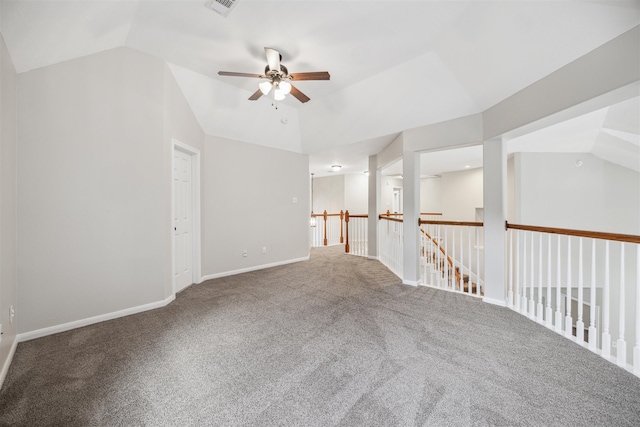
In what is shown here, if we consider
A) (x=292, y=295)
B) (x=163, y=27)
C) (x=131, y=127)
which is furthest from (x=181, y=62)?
(x=292, y=295)

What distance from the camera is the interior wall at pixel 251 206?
4.14m

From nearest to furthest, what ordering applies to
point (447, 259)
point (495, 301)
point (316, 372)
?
point (316, 372) < point (495, 301) < point (447, 259)

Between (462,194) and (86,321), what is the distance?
898 cm

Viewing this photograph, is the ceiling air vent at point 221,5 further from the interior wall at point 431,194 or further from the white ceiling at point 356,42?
the interior wall at point 431,194

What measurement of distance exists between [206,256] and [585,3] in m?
5.08

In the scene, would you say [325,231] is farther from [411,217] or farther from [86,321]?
[86,321]

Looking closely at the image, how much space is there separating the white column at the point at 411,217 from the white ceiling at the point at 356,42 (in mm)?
609

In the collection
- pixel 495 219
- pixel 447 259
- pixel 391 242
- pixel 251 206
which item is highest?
pixel 251 206

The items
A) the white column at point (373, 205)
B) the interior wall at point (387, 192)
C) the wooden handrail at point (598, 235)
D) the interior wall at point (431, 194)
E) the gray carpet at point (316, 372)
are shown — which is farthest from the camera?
the interior wall at point (431, 194)

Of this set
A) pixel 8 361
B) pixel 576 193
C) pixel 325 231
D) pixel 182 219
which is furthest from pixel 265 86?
pixel 576 193

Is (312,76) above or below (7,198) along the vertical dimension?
above

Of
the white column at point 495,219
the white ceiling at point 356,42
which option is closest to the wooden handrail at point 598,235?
the white column at point 495,219

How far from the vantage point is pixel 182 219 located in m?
3.66

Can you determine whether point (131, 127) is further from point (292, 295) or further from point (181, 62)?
point (292, 295)
